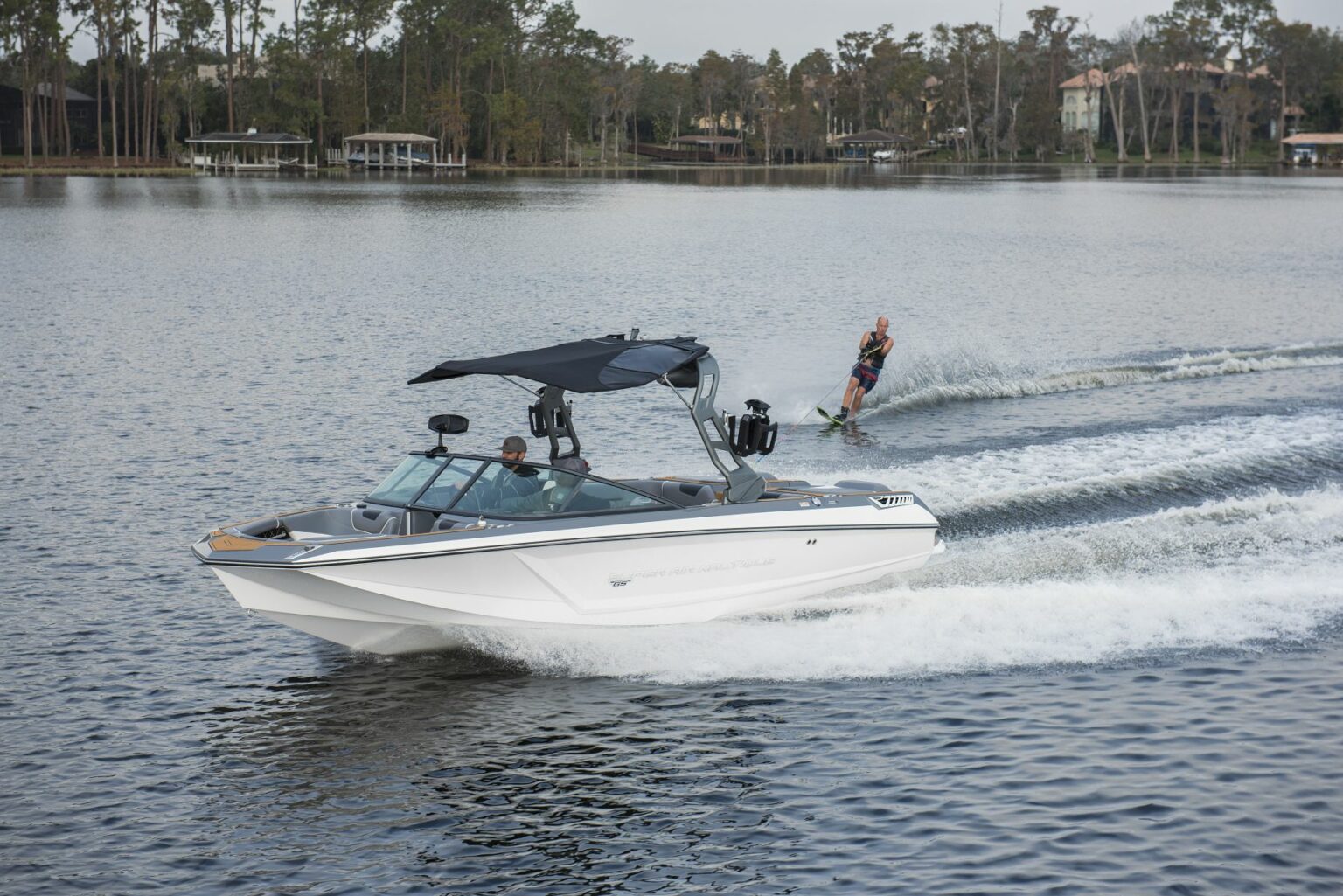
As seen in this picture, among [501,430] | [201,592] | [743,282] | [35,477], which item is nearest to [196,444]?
[35,477]

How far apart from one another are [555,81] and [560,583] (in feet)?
486

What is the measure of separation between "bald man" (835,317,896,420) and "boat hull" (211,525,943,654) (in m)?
10.7

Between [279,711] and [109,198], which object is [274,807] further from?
[109,198]

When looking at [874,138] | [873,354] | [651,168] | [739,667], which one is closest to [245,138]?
[651,168]

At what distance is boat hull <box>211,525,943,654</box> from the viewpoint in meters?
12.7

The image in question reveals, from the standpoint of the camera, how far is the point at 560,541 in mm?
13109

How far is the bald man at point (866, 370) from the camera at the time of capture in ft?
82.5

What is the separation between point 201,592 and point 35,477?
6.28 m

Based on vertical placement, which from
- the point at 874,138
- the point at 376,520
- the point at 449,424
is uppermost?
the point at 874,138

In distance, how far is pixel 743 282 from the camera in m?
49.4

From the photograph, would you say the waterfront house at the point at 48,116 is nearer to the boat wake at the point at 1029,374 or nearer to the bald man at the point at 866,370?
the boat wake at the point at 1029,374

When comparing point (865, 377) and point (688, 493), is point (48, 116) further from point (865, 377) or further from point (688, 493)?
point (688, 493)

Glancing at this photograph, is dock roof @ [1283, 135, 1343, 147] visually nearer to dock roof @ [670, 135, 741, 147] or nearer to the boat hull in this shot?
dock roof @ [670, 135, 741, 147]

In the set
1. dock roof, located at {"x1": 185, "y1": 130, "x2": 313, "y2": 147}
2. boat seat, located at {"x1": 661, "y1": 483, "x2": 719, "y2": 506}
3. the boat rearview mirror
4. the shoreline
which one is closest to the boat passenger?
the boat rearview mirror
